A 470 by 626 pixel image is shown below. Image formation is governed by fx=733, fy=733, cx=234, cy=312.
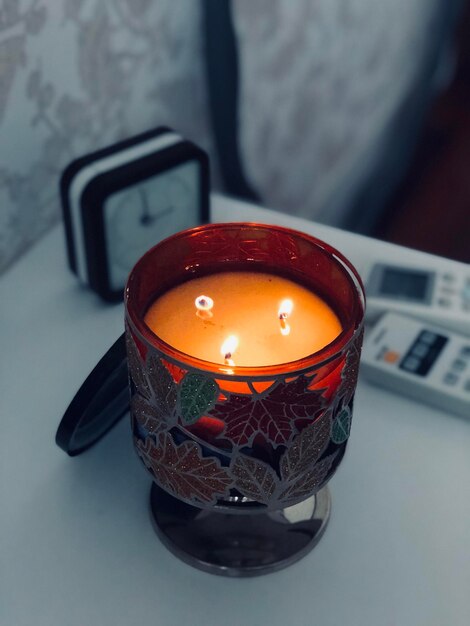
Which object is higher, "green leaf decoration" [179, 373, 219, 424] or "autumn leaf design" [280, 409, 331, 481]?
"green leaf decoration" [179, 373, 219, 424]

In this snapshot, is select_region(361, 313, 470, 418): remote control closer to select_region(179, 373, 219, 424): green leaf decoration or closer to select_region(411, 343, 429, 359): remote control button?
select_region(411, 343, 429, 359): remote control button

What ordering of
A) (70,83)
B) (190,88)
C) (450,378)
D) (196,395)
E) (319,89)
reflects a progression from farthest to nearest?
(319,89) → (190,88) → (70,83) → (450,378) → (196,395)

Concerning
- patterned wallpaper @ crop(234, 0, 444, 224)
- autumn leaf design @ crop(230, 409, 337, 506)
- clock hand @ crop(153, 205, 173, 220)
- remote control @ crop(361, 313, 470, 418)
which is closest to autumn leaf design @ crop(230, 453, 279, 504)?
autumn leaf design @ crop(230, 409, 337, 506)

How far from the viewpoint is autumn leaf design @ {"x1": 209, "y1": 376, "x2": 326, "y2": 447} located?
0.97ft

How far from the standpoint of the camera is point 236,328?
36cm

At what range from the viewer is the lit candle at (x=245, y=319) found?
0.34 m

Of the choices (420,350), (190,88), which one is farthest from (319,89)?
(420,350)

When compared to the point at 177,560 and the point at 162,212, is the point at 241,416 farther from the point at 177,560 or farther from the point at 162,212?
the point at 162,212

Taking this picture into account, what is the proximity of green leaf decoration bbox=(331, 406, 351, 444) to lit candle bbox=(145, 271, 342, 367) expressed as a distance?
32 mm

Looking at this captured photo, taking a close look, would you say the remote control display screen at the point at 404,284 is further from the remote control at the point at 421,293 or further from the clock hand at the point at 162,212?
the clock hand at the point at 162,212

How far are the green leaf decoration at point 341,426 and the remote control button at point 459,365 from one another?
6.2 inches

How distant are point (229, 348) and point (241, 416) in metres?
0.04

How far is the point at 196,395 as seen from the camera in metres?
0.30

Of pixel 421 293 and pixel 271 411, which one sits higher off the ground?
pixel 271 411
